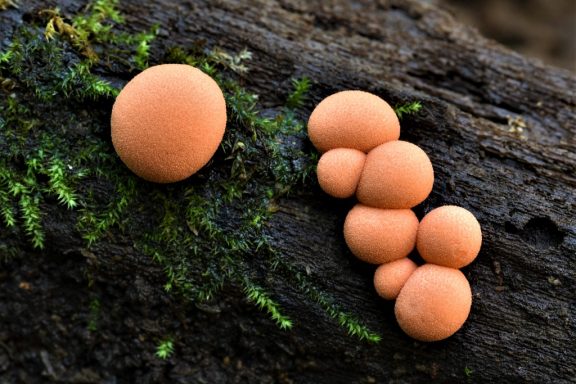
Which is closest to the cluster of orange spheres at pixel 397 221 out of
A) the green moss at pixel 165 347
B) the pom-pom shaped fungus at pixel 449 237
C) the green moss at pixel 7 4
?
the pom-pom shaped fungus at pixel 449 237

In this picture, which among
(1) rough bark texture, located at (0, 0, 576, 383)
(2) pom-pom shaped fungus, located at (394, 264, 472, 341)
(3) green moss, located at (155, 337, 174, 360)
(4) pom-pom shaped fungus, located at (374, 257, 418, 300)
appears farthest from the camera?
(3) green moss, located at (155, 337, 174, 360)

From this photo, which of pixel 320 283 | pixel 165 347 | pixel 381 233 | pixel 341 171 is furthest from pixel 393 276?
pixel 165 347

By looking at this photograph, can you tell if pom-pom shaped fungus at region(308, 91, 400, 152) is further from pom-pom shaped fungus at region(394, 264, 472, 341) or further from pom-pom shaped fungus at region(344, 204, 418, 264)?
pom-pom shaped fungus at region(394, 264, 472, 341)

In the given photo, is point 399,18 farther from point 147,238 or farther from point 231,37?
point 147,238

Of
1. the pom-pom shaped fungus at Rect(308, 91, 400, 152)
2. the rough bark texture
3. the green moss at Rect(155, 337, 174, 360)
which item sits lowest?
the green moss at Rect(155, 337, 174, 360)

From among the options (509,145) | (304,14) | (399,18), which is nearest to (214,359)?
(509,145)

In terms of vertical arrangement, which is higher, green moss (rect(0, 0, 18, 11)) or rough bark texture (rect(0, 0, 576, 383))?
green moss (rect(0, 0, 18, 11))

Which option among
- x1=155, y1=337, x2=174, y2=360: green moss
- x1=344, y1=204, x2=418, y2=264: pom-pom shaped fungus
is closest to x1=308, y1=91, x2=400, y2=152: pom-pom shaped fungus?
x1=344, y1=204, x2=418, y2=264: pom-pom shaped fungus
